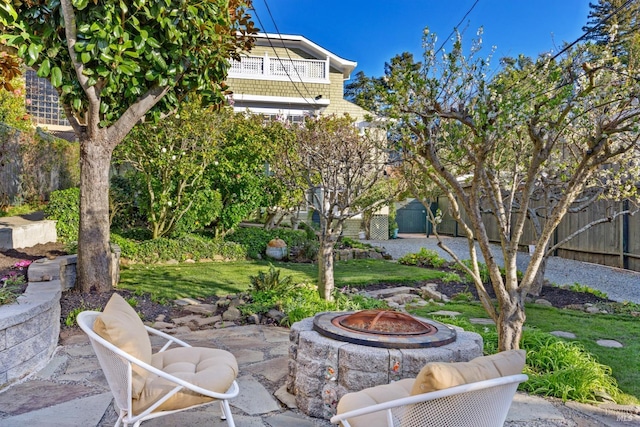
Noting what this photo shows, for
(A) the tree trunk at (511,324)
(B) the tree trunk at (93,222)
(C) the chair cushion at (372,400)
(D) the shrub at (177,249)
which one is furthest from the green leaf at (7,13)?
Answer: (D) the shrub at (177,249)

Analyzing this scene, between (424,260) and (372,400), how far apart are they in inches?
362

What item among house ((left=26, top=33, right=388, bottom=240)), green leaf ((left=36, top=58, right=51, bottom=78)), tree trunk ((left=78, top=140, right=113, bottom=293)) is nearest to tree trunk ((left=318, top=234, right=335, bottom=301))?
tree trunk ((left=78, top=140, right=113, bottom=293))

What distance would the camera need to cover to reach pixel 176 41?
5.15 m

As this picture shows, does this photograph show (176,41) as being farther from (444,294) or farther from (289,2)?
(289,2)

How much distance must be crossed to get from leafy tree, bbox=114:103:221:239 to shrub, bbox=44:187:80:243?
1.43 metres

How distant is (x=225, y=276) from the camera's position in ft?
27.9

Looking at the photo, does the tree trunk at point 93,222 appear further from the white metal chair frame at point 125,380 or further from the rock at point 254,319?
the white metal chair frame at point 125,380

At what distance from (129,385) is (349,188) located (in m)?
4.41

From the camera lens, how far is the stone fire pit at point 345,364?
2834 millimetres

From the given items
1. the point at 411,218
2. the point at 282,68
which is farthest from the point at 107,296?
the point at 411,218

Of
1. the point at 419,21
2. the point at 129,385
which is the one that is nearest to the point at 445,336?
the point at 129,385

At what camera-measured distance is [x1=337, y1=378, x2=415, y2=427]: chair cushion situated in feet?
7.07

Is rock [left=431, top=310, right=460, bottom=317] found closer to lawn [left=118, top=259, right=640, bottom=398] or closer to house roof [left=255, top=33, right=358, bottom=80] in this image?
lawn [left=118, top=259, right=640, bottom=398]

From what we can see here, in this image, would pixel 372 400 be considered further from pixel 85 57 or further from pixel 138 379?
pixel 85 57
